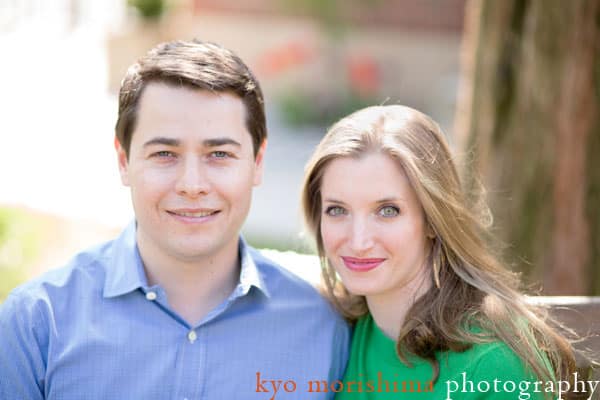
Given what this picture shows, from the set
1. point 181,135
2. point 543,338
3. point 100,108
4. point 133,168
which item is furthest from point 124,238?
point 100,108

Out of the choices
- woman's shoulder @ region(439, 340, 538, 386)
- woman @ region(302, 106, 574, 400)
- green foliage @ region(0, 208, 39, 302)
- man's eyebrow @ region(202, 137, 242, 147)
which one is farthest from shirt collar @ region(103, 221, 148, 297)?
green foliage @ region(0, 208, 39, 302)

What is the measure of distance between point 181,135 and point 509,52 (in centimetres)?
264

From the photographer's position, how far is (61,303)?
98.3 inches

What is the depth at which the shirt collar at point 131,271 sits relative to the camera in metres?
2.54

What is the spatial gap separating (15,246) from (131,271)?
333cm

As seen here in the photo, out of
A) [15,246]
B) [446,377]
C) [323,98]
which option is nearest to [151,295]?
[446,377]

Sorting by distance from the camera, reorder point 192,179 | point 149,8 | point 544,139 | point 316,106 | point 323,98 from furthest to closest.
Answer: point 149,8
point 323,98
point 316,106
point 544,139
point 192,179

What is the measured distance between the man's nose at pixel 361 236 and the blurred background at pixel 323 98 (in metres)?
0.51

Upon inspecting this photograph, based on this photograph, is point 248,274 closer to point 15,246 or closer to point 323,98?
point 15,246

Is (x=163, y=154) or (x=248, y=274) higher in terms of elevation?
(x=163, y=154)

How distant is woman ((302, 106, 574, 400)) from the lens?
2.42 meters

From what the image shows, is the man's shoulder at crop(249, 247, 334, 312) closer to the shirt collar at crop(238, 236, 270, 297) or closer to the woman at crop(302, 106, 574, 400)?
the shirt collar at crop(238, 236, 270, 297)

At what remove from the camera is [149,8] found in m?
16.5

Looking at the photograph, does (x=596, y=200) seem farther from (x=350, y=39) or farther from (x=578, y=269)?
(x=350, y=39)
